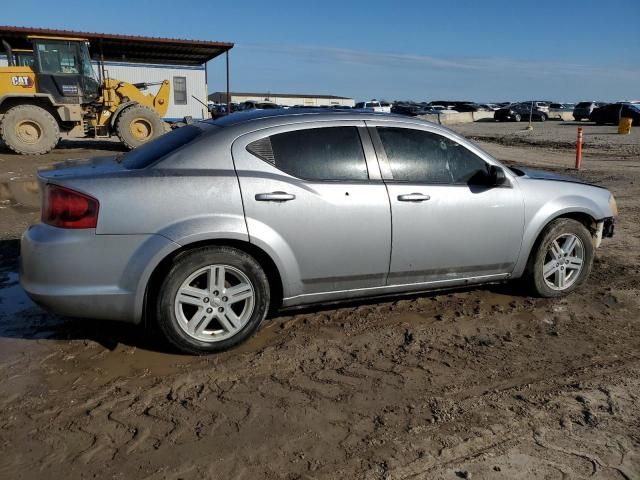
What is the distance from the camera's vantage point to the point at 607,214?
16.4ft

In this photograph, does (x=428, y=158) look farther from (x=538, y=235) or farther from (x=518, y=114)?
(x=518, y=114)

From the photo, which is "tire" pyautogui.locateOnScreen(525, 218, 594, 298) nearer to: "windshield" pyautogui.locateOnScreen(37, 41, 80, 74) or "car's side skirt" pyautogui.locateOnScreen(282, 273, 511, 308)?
"car's side skirt" pyautogui.locateOnScreen(282, 273, 511, 308)

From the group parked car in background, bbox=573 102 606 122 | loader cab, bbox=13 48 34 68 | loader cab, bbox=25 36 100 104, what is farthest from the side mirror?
parked car in background, bbox=573 102 606 122

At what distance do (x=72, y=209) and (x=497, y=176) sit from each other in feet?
10.0

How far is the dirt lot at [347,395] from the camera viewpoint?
8.68 feet

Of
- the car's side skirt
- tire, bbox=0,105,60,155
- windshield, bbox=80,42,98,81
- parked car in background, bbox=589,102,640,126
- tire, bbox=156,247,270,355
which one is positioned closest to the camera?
tire, bbox=156,247,270,355

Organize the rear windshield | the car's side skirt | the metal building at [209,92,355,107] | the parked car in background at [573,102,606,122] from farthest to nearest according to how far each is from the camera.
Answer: the metal building at [209,92,355,107] < the parked car in background at [573,102,606,122] < the car's side skirt < the rear windshield

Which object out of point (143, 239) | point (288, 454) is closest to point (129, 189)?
point (143, 239)

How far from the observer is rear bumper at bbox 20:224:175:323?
11.1 ft

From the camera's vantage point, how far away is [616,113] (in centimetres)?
3712

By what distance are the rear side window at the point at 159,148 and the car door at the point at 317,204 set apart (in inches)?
16.6

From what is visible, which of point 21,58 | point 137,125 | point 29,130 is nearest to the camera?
point 29,130

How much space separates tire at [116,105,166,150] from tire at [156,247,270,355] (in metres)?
13.7

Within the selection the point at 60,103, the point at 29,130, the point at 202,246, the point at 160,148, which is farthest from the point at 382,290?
the point at 60,103
